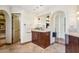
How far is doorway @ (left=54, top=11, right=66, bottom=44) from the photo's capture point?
95.2 inches

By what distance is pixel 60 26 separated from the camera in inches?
96.3

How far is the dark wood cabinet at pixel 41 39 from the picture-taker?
251 cm

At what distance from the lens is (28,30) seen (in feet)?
8.23

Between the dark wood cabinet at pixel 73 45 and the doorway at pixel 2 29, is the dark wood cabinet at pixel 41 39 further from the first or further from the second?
the doorway at pixel 2 29

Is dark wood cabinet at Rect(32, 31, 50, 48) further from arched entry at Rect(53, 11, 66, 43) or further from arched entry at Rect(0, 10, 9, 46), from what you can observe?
arched entry at Rect(0, 10, 9, 46)

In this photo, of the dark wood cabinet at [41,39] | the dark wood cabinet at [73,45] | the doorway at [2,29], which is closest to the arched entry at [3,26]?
the doorway at [2,29]

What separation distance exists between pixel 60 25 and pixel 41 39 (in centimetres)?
44

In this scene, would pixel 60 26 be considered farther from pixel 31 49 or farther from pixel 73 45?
pixel 31 49

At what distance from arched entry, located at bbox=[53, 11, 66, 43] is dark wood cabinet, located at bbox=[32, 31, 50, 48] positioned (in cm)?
17

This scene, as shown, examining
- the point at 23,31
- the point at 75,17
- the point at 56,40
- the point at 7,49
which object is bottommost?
the point at 7,49

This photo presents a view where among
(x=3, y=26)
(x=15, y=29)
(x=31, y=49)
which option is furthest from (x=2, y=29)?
(x=31, y=49)

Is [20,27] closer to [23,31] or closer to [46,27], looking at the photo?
[23,31]
